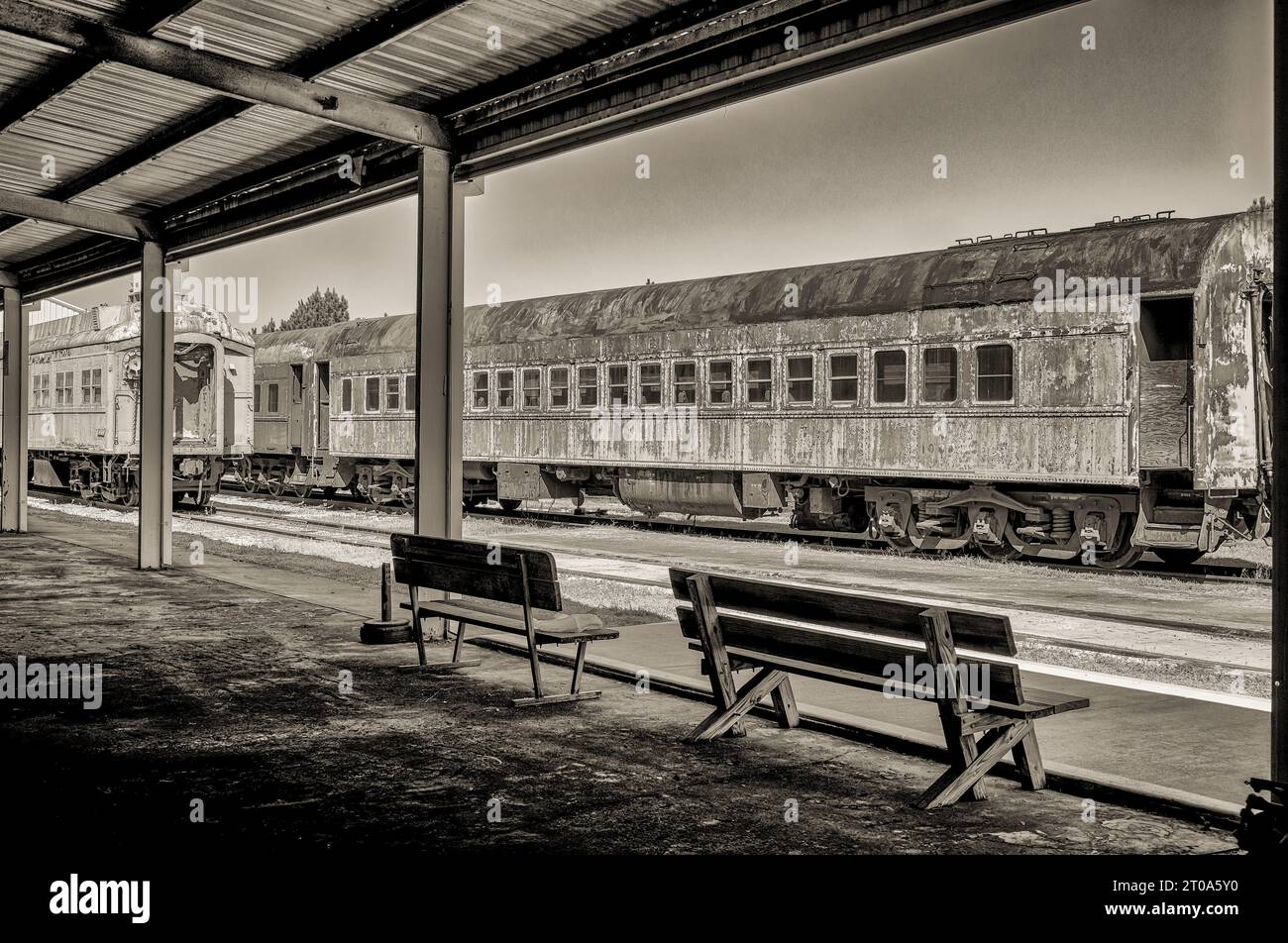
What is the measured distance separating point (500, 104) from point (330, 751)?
531 cm

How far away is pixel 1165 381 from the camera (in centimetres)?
1501

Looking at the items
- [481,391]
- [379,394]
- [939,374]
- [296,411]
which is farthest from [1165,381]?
[296,411]

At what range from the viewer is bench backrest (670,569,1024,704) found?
525 cm

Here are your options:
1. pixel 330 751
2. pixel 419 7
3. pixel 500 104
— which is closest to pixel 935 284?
pixel 500 104

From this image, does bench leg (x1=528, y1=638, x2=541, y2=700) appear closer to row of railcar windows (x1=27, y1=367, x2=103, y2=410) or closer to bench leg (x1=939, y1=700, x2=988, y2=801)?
bench leg (x1=939, y1=700, x2=988, y2=801)

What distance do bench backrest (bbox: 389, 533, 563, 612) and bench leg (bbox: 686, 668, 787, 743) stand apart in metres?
1.23

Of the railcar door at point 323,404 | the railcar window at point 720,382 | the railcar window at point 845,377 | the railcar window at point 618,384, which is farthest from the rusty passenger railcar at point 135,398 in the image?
the railcar window at point 845,377

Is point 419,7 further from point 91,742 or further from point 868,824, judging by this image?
point 868,824

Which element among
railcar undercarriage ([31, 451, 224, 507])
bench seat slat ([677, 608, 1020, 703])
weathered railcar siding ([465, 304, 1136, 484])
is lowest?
bench seat slat ([677, 608, 1020, 703])

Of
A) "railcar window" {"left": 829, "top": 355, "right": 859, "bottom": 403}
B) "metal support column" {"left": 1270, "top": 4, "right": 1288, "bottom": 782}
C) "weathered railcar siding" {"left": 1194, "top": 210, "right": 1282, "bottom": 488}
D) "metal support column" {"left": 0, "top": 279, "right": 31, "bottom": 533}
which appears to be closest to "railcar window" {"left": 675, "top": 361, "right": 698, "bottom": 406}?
"railcar window" {"left": 829, "top": 355, "right": 859, "bottom": 403}

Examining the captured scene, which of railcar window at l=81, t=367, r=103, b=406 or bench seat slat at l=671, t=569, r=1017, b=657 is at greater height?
railcar window at l=81, t=367, r=103, b=406

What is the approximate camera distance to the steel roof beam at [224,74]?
7.85 meters

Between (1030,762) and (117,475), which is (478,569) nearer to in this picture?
(1030,762)

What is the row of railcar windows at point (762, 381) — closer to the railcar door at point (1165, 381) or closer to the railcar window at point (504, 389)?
the railcar window at point (504, 389)
